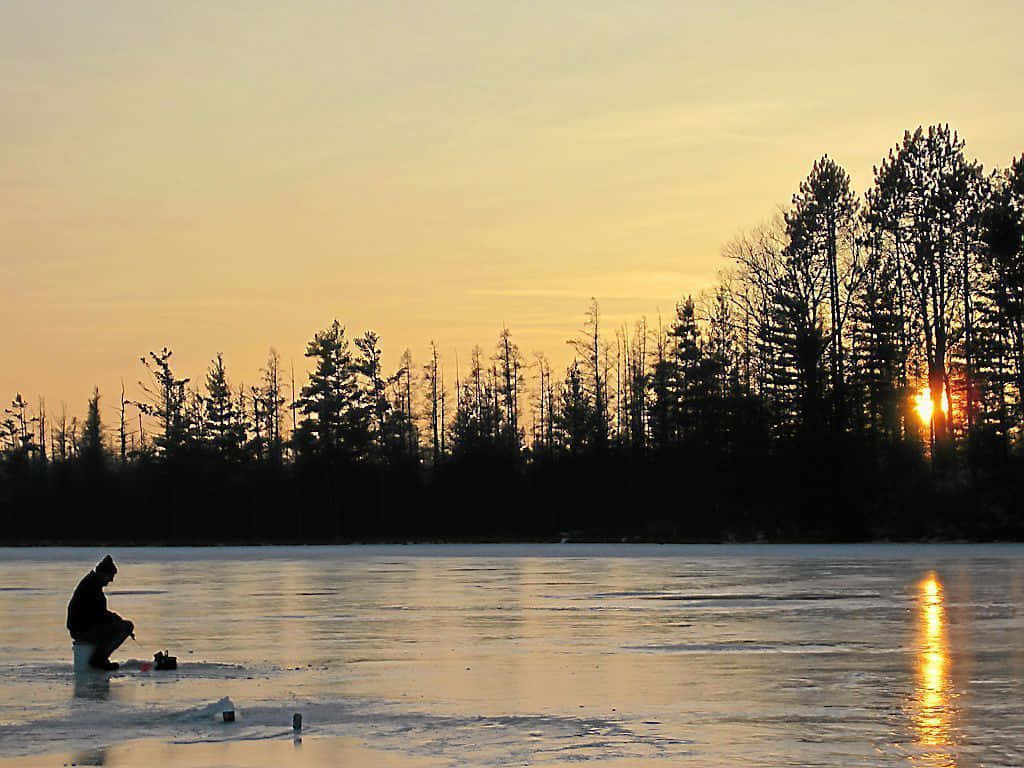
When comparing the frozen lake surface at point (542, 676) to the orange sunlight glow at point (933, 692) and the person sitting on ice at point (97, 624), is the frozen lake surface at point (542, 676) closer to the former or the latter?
the orange sunlight glow at point (933, 692)

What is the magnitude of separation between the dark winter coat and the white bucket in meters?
0.16

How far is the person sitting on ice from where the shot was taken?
15938mm

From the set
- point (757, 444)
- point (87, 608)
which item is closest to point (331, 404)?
point (757, 444)

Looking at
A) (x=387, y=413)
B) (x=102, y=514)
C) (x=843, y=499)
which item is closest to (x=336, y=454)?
(x=102, y=514)

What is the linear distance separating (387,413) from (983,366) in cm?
4693

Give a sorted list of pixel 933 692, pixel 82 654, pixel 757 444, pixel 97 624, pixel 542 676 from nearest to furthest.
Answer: pixel 933 692
pixel 542 676
pixel 82 654
pixel 97 624
pixel 757 444

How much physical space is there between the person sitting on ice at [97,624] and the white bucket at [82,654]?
37 millimetres

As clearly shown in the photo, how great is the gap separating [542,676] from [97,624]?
5.02 m

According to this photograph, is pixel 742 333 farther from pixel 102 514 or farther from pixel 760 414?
pixel 102 514

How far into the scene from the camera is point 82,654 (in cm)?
1594

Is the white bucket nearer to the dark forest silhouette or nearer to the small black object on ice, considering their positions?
the small black object on ice

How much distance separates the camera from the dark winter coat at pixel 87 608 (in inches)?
637

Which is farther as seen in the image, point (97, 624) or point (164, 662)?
point (97, 624)

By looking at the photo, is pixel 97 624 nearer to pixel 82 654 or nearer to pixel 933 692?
pixel 82 654
